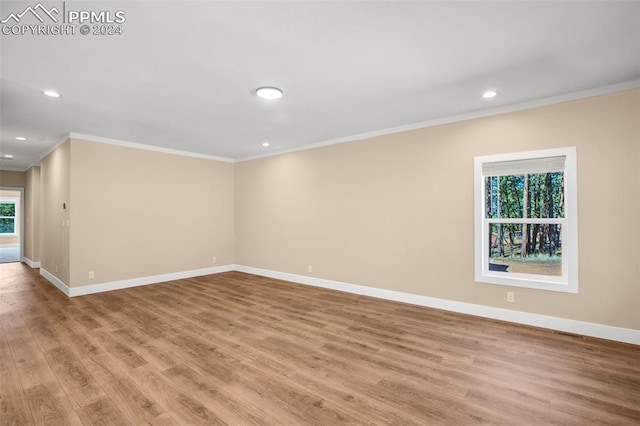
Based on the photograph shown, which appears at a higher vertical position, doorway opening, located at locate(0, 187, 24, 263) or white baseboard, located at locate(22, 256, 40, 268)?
doorway opening, located at locate(0, 187, 24, 263)

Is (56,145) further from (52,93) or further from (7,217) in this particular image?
(7,217)

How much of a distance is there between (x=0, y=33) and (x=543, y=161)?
5041 mm

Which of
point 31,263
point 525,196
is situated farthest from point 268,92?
point 31,263

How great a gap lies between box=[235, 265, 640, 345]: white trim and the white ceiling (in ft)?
8.15

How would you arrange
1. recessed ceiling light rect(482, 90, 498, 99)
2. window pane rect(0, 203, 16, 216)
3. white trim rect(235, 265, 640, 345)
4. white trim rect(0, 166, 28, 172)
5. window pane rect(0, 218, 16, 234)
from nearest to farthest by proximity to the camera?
white trim rect(235, 265, 640, 345) < recessed ceiling light rect(482, 90, 498, 99) < white trim rect(0, 166, 28, 172) < window pane rect(0, 218, 16, 234) < window pane rect(0, 203, 16, 216)

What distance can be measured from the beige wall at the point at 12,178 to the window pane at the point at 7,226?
776 cm

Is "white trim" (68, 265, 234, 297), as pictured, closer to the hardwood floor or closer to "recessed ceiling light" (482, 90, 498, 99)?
the hardwood floor

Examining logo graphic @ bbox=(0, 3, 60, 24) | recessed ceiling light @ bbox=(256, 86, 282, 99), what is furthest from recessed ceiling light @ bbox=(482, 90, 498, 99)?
logo graphic @ bbox=(0, 3, 60, 24)

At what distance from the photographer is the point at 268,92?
3.08 metres

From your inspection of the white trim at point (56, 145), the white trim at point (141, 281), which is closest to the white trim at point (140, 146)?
the white trim at point (56, 145)

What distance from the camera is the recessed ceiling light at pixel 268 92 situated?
3.02 meters

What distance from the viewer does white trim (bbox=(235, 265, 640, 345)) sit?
9.70 feet

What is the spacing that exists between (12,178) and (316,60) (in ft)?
32.0

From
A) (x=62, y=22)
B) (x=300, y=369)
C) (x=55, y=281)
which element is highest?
(x=62, y=22)
